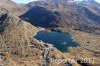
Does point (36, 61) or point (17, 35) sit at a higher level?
point (17, 35)

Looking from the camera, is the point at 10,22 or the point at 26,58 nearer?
the point at 26,58

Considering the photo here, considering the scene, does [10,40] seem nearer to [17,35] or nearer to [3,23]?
[17,35]

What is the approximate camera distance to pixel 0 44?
5842 inches

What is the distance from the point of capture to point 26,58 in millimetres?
131875

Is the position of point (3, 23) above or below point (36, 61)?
above

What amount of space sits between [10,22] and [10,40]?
93.9ft

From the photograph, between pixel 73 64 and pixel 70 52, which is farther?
pixel 70 52

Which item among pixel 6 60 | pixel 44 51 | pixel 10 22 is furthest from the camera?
pixel 10 22

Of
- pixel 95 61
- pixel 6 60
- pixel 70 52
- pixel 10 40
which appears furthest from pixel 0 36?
pixel 95 61

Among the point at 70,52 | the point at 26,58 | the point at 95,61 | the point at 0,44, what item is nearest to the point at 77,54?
the point at 70,52

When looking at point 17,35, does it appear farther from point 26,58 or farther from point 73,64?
point 73,64

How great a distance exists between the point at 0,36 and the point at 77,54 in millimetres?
52551

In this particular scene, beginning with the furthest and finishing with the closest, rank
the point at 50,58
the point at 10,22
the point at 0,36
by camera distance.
→ the point at 10,22
the point at 0,36
the point at 50,58

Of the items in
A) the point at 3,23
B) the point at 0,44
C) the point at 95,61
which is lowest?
the point at 95,61
